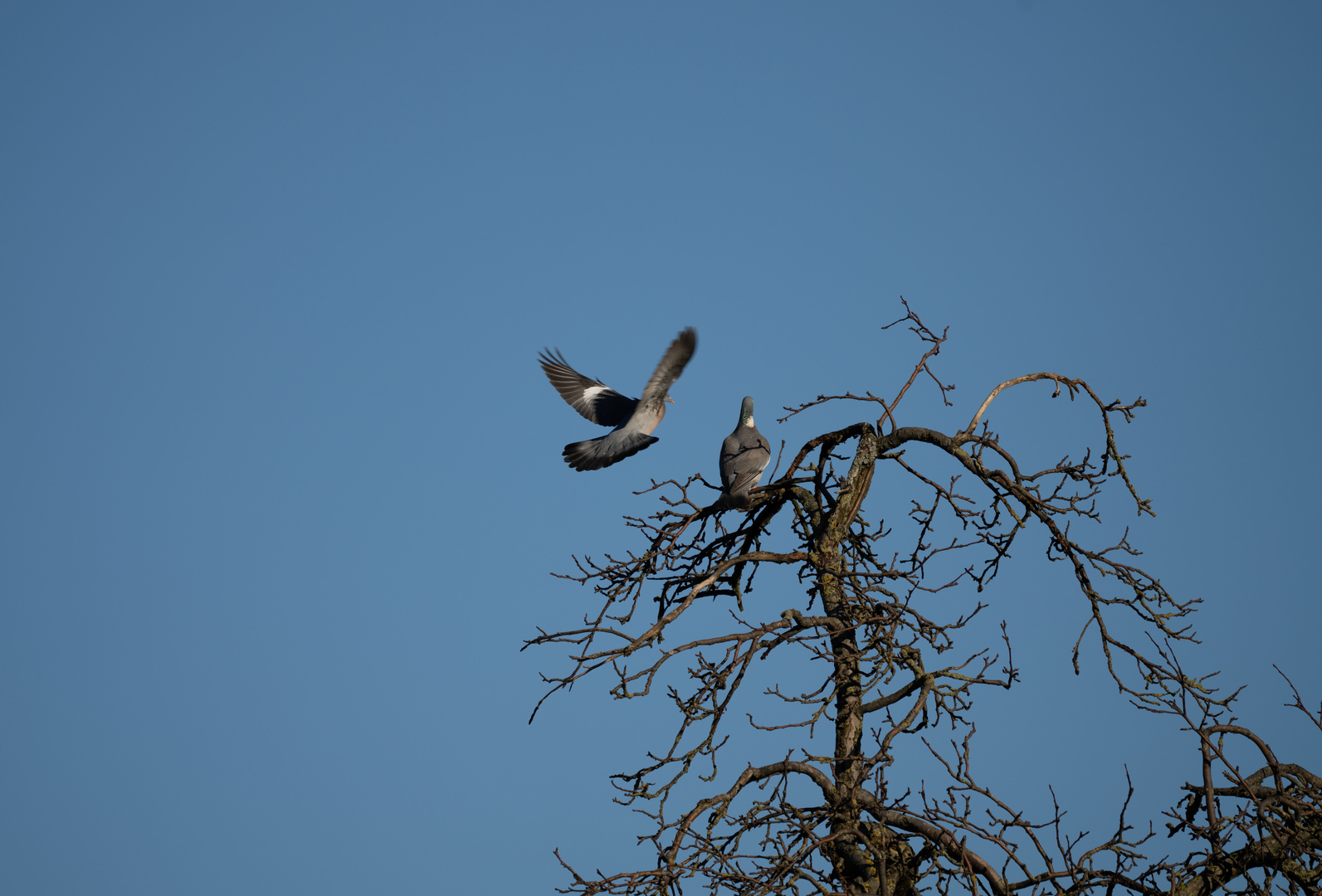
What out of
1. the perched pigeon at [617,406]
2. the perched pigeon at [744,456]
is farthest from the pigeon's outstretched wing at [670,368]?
the perched pigeon at [744,456]

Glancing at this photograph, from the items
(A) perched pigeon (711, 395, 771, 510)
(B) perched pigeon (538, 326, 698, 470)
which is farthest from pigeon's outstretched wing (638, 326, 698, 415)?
(A) perched pigeon (711, 395, 771, 510)

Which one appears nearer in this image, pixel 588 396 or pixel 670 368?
pixel 670 368

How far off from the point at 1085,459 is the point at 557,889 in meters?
2.87

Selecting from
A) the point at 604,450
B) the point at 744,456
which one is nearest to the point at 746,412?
the point at 744,456

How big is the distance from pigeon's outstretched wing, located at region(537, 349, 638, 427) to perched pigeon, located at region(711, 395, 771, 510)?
5.92 feet

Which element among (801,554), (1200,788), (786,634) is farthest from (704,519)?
(1200,788)

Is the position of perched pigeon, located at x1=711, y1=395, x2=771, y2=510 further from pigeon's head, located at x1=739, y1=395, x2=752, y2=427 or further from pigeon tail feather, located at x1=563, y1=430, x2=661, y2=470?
pigeon tail feather, located at x1=563, y1=430, x2=661, y2=470

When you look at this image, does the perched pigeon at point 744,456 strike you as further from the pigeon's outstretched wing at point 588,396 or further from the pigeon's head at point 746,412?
the pigeon's outstretched wing at point 588,396

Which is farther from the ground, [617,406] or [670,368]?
[617,406]

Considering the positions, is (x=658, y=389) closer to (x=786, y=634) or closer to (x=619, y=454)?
(x=619, y=454)

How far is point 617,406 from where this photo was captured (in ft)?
27.2

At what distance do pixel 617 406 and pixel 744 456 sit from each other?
8.34 ft

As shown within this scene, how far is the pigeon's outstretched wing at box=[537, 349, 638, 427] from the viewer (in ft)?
27.0

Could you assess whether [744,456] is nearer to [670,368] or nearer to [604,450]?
[670,368]
